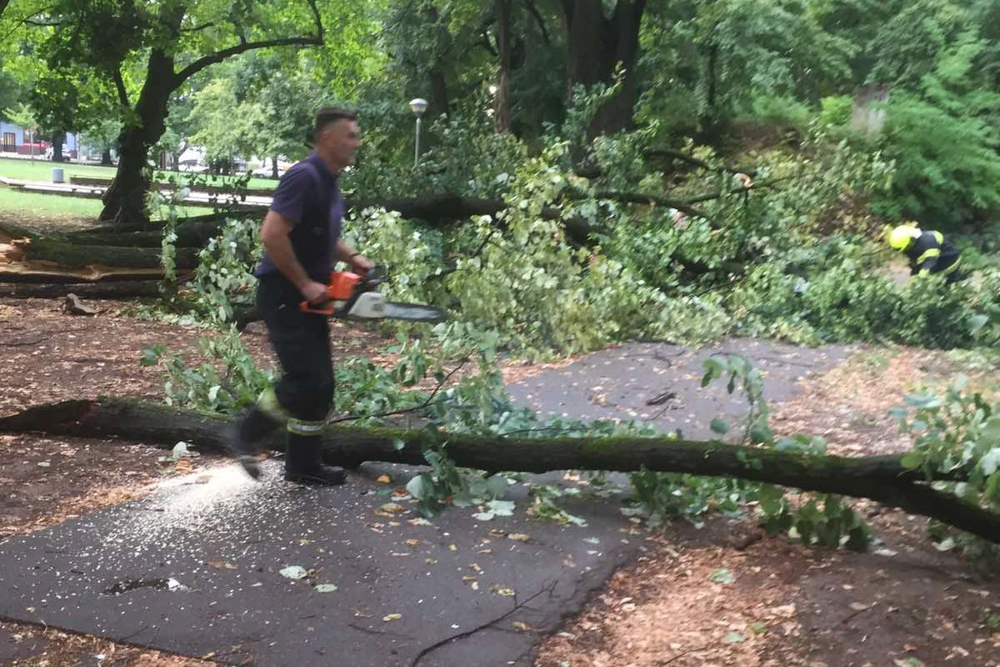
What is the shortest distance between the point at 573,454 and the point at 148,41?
14.6 meters

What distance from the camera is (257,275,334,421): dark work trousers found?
3807 millimetres

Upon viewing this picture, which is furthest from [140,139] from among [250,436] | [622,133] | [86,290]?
[250,436]

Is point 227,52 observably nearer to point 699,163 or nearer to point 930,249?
point 699,163

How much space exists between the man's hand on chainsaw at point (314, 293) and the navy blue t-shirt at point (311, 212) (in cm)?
19

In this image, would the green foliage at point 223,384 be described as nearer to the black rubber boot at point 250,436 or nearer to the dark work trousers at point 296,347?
the black rubber boot at point 250,436

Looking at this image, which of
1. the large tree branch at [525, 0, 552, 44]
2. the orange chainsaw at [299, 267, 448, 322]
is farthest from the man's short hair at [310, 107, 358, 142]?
the large tree branch at [525, 0, 552, 44]

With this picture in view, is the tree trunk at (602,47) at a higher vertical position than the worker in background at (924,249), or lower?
higher

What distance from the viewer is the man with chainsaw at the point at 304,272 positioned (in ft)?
12.0

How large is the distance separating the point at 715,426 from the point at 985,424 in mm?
1029

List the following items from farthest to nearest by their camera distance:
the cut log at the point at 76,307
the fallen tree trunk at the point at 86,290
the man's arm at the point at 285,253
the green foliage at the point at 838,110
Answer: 1. the green foliage at the point at 838,110
2. the fallen tree trunk at the point at 86,290
3. the cut log at the point at 76,307
4. the man's arm at the point at 285,253

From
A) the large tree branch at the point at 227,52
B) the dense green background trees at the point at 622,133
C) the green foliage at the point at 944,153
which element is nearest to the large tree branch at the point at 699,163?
the dense green background trees at the point at 622,133

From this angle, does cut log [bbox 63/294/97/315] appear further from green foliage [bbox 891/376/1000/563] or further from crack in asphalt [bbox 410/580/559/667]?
green foliage [bbox 891/376/1000/563]

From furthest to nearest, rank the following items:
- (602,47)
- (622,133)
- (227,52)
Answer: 1. (227,52)
2. (602,47)
3. (622,133)

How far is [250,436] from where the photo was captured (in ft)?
13.3
